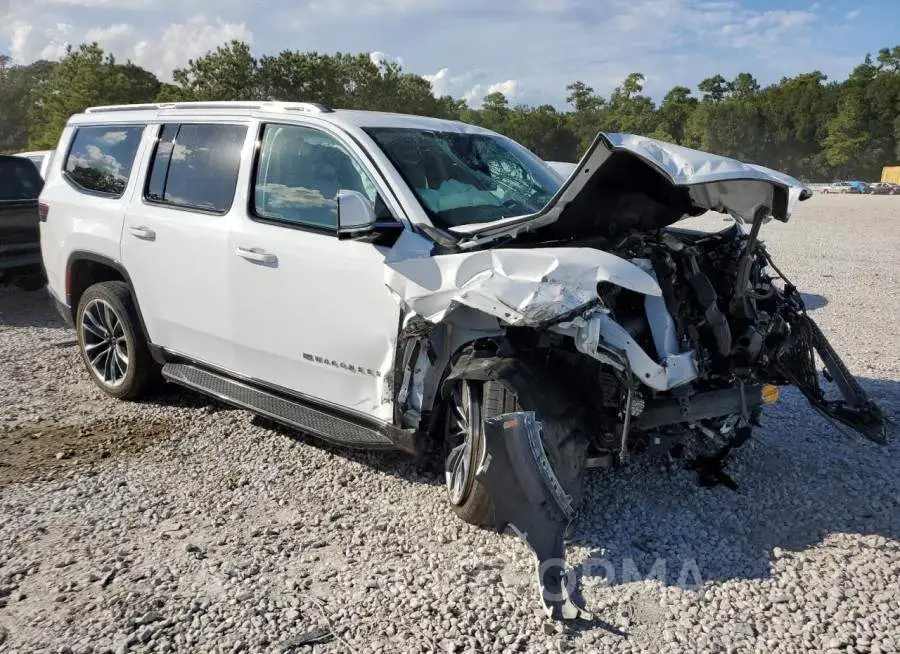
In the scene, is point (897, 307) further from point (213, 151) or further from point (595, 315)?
point (213, 151)

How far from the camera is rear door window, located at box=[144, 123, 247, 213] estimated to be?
14.6 ft

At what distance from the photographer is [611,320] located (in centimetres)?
307

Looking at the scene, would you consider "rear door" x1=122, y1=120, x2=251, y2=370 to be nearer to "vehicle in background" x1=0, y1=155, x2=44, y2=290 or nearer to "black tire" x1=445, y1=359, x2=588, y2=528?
"black tire" x1=445, y1=359, x2=588, y2=528

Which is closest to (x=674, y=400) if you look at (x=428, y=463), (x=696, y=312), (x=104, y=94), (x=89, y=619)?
(x=696, y=312)

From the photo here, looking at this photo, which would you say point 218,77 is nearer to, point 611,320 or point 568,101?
point 611,320

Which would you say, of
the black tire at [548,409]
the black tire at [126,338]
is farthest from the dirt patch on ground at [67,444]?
the black tire at [548,409]

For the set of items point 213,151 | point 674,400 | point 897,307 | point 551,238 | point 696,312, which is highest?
point 213,151

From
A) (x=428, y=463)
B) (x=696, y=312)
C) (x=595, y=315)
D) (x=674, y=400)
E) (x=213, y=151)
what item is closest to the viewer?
(x=595, y=315)

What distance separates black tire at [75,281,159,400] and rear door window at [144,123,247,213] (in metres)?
0.79

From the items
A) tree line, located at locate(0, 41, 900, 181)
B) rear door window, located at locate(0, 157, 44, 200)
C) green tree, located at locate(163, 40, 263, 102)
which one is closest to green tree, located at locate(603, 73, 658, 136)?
tree line, located at locate(0, 41, 900, 181)

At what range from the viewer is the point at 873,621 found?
2797mm

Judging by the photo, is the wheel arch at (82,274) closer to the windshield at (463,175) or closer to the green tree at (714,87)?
the windshield at (463,175)

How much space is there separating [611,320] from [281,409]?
206 cm

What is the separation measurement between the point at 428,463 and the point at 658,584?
4.81 feet
